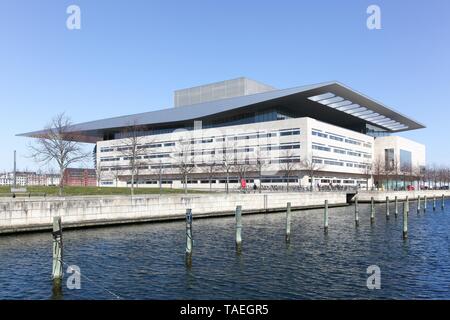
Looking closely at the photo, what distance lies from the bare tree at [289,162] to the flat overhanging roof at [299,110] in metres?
11.5

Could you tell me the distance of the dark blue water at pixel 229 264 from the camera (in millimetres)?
14742

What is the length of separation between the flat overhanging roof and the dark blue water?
59.0 m

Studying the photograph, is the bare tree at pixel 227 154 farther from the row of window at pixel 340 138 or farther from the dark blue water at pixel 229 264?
the dark blue water at pixel 229 264

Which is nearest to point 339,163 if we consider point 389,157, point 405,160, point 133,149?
point 389,157

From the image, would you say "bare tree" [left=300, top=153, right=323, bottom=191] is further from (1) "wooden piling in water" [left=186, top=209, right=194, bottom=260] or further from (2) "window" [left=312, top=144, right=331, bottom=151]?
(1) "wooden piling in water" [left=186, top=209, right=194, bottom=260]

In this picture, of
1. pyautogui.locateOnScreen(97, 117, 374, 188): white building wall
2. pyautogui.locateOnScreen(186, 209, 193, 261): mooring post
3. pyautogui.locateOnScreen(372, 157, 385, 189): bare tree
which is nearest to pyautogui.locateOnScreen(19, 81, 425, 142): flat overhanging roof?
pyautogui.locateOnScreen(97, 117, 374, 188): white building wall

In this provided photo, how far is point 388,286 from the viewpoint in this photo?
15.8 metres

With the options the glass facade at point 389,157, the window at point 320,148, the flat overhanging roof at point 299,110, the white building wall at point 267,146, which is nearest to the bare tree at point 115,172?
the white building wall at point 267,146

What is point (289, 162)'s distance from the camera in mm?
87125

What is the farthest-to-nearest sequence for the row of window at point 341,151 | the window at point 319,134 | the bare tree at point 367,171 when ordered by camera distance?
the bare tree at point 367,171, the row of window at point 341,151, the window at point 319,134

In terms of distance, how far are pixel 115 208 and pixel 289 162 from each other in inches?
2323

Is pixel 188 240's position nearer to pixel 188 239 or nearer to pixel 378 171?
pixel 188 239

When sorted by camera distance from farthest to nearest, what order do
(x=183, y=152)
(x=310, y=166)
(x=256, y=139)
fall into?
1. (x=183, y=152)
2. (x=256, y=139)
3. (x=310, y=166)
